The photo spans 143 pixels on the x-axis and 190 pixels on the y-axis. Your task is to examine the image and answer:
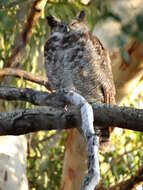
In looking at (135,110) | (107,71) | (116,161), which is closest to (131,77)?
(107,71)

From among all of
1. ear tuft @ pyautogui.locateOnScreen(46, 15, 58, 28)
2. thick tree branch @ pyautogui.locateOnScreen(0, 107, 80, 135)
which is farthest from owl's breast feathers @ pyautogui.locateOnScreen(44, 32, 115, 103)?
thick tree branch @ pyautogui.locateOnScreen(0, 107, 80, 135)

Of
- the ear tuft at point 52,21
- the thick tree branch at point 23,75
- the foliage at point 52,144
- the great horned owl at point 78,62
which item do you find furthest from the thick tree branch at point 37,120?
the foliage at point 52,144

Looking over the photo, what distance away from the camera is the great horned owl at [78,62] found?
3152 millimetres

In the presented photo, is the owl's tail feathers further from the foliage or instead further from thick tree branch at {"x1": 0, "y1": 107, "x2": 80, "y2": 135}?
thick tree branch at {"x1": 0, "y1": 107, "x2": 80, "y2": 135}

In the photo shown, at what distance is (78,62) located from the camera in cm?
316

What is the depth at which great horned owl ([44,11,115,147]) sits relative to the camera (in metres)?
3.15

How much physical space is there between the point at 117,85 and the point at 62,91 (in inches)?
83.6

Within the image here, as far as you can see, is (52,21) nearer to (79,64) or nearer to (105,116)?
(79,64)

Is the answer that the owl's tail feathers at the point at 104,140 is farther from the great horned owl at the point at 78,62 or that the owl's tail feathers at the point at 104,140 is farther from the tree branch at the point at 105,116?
the tree branch at the point at 105,116

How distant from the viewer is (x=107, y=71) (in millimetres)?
3387

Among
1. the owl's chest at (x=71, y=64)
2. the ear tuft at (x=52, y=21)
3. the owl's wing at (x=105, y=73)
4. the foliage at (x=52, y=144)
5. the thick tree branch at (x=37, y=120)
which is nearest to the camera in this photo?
the thick tree branch at (x=37, y=120)

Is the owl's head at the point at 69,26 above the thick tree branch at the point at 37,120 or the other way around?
above

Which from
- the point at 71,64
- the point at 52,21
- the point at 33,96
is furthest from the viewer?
the point at 52,21

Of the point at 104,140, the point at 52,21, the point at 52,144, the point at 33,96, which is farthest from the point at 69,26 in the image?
the point at 52,144
